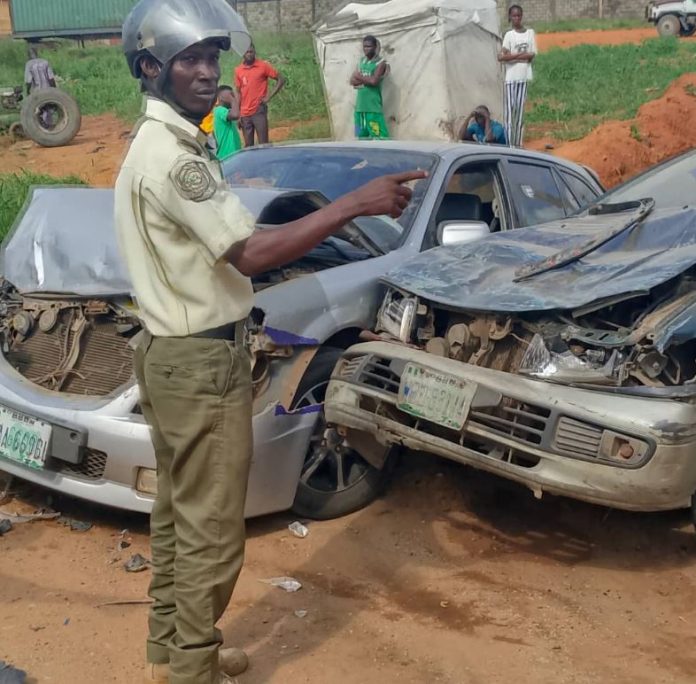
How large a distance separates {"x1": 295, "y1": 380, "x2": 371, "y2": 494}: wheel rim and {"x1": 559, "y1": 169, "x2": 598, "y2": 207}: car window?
2.61m

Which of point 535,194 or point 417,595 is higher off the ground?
point 535,194

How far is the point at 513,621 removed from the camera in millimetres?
3771

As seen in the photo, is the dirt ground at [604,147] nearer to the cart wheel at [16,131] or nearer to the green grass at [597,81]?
the cart wheel at [16,131]

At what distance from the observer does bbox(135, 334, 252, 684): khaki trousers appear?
2854mm

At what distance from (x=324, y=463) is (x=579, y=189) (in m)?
2.91

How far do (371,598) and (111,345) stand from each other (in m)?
1.58

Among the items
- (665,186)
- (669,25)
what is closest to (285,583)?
(665,186)

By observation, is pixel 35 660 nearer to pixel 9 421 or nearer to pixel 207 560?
pixel 207 560

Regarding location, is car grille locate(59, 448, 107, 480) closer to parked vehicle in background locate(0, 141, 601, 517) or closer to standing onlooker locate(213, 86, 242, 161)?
parked vehicle in background locate(0, 141, 601, 517)

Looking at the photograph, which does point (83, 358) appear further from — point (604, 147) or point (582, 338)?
point (604, 147)

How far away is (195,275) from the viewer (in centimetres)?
278

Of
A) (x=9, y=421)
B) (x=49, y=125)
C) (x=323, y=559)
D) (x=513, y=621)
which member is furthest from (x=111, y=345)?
(x=49, y=125)

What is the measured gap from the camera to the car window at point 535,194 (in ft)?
19.3

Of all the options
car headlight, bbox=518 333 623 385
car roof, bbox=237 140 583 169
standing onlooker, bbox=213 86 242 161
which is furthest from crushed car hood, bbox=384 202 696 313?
standing onlooker, bbox=213 86 242 161
